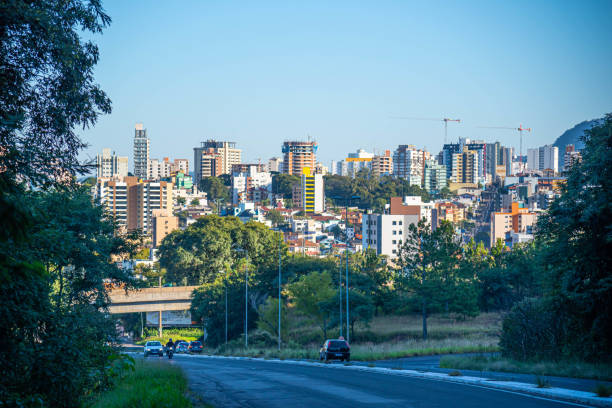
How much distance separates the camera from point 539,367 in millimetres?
28672

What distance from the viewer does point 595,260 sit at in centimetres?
2908

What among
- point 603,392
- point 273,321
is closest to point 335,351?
point 603,392

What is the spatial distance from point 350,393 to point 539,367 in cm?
1170

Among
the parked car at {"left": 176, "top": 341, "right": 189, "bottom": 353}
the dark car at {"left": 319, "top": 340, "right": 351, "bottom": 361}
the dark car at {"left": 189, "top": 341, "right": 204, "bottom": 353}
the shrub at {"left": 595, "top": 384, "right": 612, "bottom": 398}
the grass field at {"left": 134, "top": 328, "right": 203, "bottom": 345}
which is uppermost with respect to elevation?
the shrub at {"left": 595, "top": 384, "right": 612, "bottom": 398}

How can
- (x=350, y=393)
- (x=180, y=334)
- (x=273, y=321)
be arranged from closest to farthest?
(x=350, y=393)
(x=273, y=321)
(x=180, y=334)

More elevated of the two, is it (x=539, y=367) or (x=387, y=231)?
(x=387, y=231)

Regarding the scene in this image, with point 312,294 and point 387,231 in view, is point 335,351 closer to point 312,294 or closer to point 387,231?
point 312,294

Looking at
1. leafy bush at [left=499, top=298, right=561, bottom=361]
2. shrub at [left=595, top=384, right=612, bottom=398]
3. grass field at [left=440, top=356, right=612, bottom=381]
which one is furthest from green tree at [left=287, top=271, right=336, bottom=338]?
shrub at [left=595, top=384, right=612, bottom=398]

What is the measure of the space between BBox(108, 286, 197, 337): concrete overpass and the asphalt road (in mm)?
62241

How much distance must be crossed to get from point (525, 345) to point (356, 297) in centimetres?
3023

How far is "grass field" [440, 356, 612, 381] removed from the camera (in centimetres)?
2488

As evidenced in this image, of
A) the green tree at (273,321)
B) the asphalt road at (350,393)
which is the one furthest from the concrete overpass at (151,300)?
the asphalt road at (350,393)

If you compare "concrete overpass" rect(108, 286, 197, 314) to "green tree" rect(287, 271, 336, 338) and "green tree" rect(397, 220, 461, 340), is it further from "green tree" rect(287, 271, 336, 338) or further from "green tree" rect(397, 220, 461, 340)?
"green tree" rect(397, 220, 461, 340)

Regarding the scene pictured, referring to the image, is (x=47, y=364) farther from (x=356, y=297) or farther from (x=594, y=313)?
(x=356, y=297)
